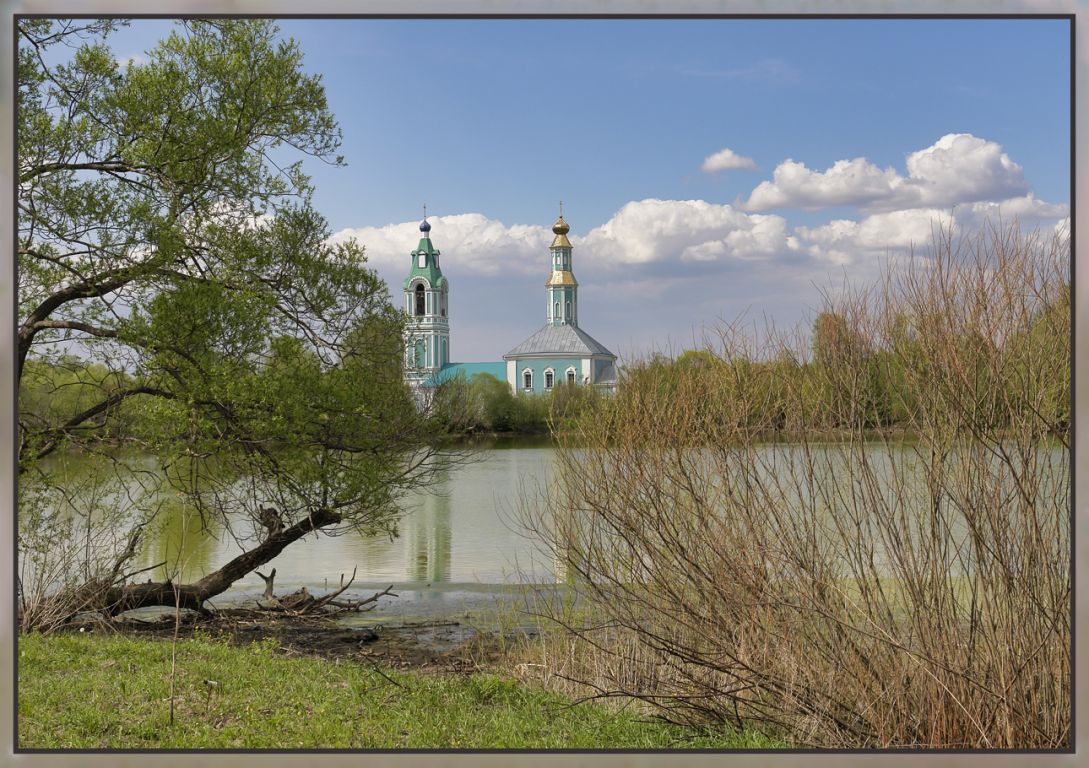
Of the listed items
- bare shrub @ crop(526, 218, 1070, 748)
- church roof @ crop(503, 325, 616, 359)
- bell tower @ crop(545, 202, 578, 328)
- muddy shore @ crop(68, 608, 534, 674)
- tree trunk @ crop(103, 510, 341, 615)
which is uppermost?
bell tower @ crop(545, 202, 578, 328)

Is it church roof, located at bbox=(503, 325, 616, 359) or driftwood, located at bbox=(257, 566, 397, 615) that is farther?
church roof, located at bbox=(503, 325, 616, 359)

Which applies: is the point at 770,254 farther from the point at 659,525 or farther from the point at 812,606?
the point at 812,606

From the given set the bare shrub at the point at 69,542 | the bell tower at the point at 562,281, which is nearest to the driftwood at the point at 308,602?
the bare shrub at the point at 69,542

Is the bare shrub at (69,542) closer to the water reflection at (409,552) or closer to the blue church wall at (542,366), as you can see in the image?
the water reflection at (409,552)

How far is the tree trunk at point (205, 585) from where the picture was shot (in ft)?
22.0

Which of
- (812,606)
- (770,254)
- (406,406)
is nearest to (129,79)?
(406,406)

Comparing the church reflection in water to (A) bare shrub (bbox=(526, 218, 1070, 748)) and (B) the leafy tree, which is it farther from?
(A) bare shrub (bbox=(526, 218, 1070, 748))

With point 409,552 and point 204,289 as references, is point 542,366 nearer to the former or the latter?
point 409,552

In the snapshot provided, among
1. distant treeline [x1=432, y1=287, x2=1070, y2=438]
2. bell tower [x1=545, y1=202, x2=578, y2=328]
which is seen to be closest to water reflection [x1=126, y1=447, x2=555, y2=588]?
bell tower [x1=545, y1=202, x2=578, y2=328]

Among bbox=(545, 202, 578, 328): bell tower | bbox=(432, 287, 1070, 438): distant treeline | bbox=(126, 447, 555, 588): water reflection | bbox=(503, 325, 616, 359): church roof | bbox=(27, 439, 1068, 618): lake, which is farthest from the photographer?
bbox=(503, 325, 616, 359): church roof

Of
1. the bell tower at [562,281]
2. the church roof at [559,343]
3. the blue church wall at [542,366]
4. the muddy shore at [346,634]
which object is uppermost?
the bell tower at [562,281]

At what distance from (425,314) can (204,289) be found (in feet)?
10.8

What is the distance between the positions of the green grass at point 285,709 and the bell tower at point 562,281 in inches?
224

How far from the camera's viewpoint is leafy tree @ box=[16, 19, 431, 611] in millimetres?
5715
